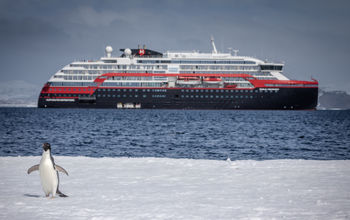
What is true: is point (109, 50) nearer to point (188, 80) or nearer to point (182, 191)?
point (188, 80)

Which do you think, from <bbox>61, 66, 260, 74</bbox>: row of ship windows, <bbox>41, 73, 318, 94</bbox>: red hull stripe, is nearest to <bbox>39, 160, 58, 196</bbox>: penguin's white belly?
<bbox>41, 73, 318, 94</bbox>: red hull stripe

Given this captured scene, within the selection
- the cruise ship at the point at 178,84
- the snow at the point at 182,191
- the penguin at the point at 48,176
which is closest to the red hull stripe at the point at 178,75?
the cruise ship at the point at 178,84

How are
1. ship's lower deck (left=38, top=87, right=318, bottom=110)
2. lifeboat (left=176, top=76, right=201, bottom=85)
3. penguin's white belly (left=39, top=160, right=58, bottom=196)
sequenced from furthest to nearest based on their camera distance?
lifeboat (left=176, top=76, right=201, bottom=85)
ship's lower deck (left=38, top=87, right=318, bottom=110)
penguin's white belly (left=39, top=160, right=58, bottom=196)

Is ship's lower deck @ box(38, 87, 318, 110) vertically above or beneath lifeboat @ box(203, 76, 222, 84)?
beneath

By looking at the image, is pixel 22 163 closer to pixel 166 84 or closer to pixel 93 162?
pixel 93 162

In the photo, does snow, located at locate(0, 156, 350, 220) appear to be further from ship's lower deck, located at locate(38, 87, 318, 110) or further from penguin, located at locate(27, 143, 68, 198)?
ship's lower deck, located at locate(38, 87, 318, 110)

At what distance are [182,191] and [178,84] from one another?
83.7m

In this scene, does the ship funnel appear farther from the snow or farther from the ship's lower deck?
the snow

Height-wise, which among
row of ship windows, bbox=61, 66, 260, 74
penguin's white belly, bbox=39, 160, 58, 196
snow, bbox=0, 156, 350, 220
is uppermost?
row of ship windows, bbox=61, 66, 260, 74

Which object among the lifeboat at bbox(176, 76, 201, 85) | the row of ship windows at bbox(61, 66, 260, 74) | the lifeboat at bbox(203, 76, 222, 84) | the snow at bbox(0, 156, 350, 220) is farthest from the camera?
the row of ship windows at bbox(61, 66, 260, 74)

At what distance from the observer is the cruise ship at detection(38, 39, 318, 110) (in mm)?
90125

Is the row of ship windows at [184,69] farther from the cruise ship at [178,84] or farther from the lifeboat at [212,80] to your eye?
the lifeboat at [212,80]

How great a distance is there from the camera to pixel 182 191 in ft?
28.8

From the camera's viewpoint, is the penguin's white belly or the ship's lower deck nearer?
the penguin's white belly
